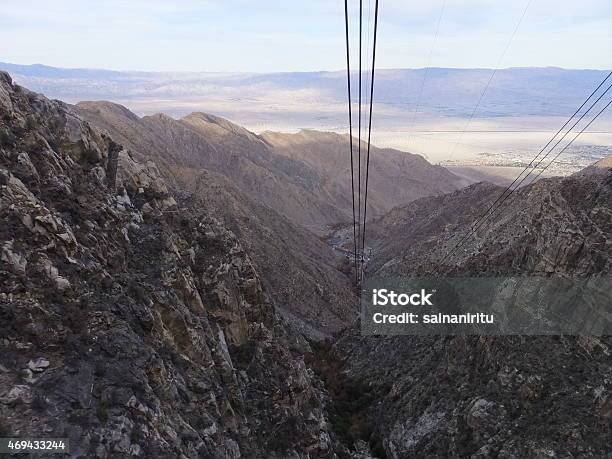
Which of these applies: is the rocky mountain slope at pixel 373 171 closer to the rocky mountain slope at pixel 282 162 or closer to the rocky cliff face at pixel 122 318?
the rocky mountain slope at pixel 282 162

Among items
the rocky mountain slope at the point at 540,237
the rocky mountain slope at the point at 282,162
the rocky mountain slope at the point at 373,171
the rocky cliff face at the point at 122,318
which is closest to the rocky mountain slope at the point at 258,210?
the rocky mountain slope at the point at 282,162

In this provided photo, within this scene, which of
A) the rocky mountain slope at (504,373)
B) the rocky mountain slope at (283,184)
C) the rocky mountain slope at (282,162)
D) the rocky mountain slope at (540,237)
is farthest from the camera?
the rocky mountain slope at (282,162)

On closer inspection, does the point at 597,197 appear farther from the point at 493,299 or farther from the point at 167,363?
the point at 167,363

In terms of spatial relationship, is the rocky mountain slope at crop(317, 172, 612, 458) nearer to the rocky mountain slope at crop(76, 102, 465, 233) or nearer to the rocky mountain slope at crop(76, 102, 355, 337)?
the rocky mountain slope at crop(76, 102, 355, 337)

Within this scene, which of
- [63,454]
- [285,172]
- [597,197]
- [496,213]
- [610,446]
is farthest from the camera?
[285,172]

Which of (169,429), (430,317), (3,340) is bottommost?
(430,317)

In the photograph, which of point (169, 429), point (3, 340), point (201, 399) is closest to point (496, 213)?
point (201, 399)

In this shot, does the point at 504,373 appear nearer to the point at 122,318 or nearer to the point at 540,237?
the point at 540,237
